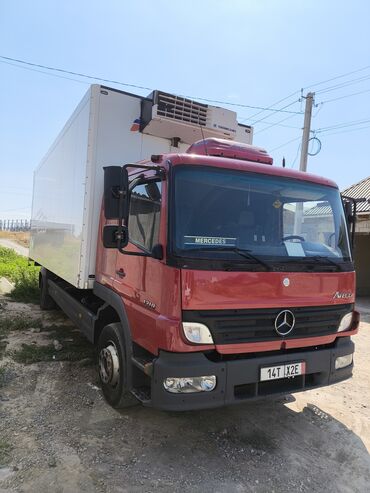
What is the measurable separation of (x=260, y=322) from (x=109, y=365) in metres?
1.60

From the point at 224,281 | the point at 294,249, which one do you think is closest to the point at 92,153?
the point at 224,281

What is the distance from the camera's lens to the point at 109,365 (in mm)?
4043

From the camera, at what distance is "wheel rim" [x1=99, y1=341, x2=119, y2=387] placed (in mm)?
3932

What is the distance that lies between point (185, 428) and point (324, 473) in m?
1.24

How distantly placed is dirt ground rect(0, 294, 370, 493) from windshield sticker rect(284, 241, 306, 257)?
1.70 meters

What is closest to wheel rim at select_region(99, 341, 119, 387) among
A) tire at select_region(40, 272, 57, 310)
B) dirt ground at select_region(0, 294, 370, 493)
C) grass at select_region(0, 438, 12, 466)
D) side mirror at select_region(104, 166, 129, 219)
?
dirt ground at select_region(0, 294, 370, 493)

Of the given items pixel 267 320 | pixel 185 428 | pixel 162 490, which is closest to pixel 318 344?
pixel 267 320

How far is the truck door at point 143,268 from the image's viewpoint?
3320mm

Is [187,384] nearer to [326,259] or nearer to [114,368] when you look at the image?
[114,368]

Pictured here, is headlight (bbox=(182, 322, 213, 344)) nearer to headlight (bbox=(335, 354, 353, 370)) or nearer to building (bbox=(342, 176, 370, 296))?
headlight (bbox=(335, 354, 353, 370))

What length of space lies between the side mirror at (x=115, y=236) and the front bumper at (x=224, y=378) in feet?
3.07

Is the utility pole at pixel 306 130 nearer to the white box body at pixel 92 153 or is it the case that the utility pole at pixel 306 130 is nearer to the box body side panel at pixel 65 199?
the white box body at pixel 92 153

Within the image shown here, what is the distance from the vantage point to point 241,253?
330cm

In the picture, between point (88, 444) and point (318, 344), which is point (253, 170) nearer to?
point (318, 344)
